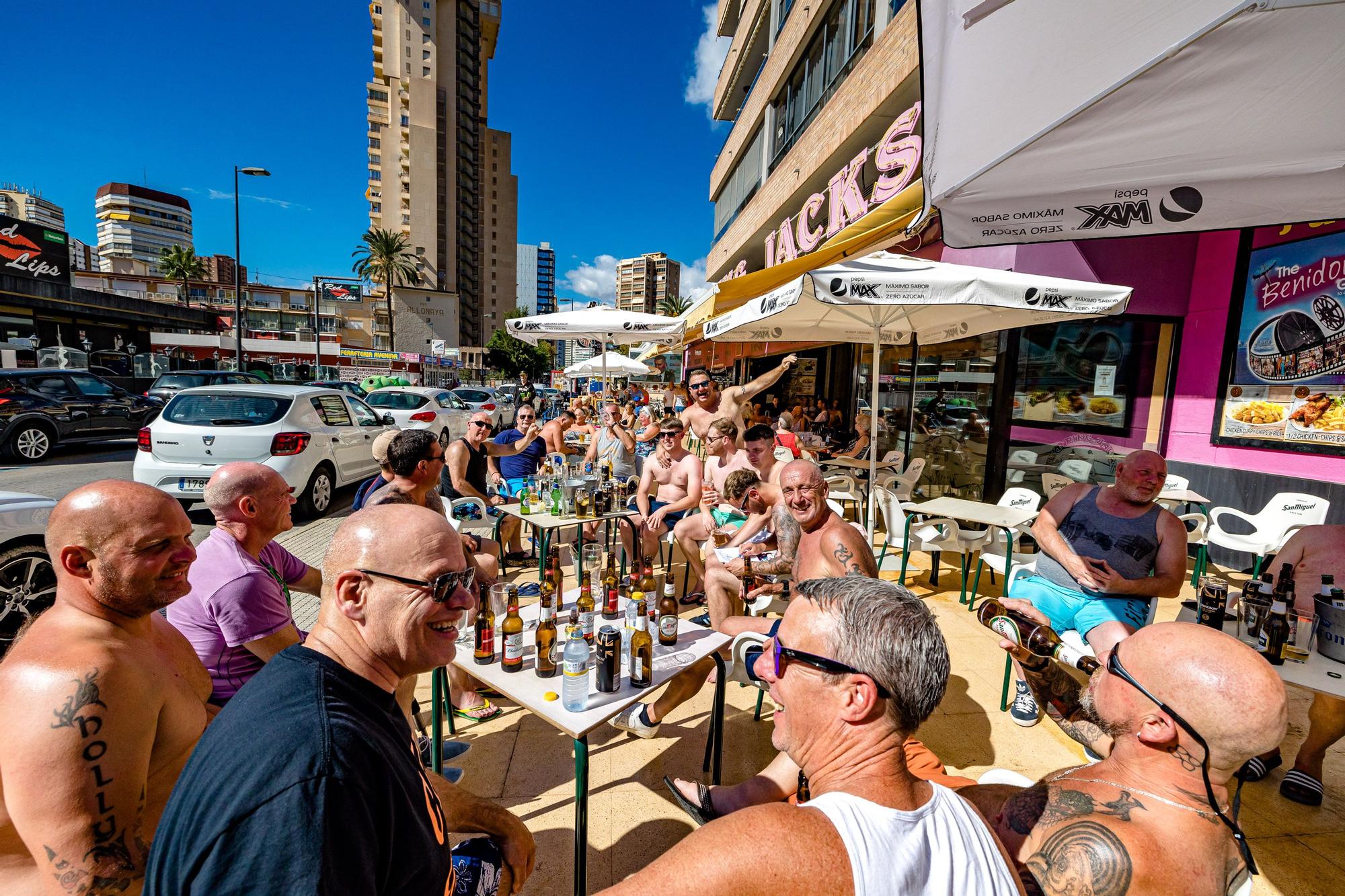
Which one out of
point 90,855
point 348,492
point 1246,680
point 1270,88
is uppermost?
point 1270,88

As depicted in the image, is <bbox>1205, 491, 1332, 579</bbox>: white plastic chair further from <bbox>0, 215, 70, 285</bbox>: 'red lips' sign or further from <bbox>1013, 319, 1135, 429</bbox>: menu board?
<bbox>0, 215, 70, 285</bbox>: 'red lips' sign

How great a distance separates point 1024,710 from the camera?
3.43 metres

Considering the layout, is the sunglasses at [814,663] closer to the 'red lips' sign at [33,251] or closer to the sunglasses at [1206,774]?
the sunglasses at [1206,774]

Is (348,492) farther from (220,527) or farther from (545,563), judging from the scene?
(220,527)

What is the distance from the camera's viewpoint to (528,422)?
27.3ft

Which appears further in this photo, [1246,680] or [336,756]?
[1246,680]

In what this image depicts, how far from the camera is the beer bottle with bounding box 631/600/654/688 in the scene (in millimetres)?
2354

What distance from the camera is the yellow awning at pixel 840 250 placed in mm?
5496

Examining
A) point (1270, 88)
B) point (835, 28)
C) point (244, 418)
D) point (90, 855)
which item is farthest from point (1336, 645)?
point (835, 28)

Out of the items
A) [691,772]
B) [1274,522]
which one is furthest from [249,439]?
[1274,522]

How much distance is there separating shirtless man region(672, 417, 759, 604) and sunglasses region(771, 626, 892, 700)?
3344 millimetres

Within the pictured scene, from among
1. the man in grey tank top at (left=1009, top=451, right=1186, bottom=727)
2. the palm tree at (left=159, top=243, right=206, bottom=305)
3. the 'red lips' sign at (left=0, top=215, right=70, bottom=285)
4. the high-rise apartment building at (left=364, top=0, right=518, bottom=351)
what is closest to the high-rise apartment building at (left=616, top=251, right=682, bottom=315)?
the high-rise apartment building at (left=364, top=0, right=518, bottom=351)

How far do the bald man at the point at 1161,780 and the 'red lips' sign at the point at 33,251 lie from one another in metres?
41.9

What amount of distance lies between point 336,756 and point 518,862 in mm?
968
